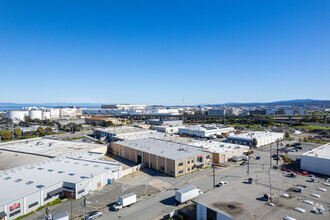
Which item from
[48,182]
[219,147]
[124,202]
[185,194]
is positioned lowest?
[124,202]

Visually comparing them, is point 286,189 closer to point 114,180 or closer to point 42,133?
point 114,180

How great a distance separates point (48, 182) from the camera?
1393 cm

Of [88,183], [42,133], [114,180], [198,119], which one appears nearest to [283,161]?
[114,180]

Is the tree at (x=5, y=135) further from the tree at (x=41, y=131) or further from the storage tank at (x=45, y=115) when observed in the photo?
the storage tank at (x=45, y=115)

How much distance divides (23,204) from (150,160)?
11.0 metres

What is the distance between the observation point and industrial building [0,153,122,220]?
11.6m

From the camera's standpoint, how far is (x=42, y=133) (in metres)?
43.3

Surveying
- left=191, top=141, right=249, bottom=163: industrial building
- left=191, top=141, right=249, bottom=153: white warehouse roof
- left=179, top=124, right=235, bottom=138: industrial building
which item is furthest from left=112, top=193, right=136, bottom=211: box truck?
left=179, top=124, right=235, bottom=138: industrial building

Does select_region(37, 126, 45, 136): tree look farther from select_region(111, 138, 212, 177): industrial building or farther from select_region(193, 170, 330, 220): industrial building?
select_region(193, 170, 330, 220): industrial building

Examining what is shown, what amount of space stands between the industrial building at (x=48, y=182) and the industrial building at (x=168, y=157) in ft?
13.0

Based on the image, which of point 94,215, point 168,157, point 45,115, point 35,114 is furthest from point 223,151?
point 45,115

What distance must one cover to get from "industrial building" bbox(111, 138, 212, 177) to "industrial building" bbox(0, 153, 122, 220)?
13.0 feet

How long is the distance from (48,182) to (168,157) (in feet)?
32.0

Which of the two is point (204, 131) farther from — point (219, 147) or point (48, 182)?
point (48, 182)
